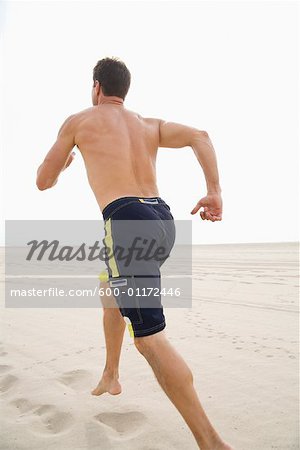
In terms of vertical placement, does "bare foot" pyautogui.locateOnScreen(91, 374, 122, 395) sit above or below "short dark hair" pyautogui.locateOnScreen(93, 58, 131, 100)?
below

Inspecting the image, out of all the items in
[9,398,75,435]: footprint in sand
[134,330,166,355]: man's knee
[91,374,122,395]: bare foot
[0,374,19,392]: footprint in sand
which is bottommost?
[0,374,19,392]: footprint in sand

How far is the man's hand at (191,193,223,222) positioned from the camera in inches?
90.0

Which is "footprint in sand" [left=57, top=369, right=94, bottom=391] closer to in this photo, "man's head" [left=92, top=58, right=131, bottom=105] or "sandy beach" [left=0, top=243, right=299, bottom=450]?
"sandy beach" [left=0, top=243, right=299, bottom=450]

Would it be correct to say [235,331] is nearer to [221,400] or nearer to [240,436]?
[221,400]

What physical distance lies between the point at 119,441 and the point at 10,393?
1.07 meters

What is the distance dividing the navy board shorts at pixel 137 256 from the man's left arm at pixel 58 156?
40 centimetres

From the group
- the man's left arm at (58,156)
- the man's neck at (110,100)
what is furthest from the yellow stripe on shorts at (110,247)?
the man's neck at (110,100)

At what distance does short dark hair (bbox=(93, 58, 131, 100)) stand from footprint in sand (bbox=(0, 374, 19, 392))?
7.38 ft

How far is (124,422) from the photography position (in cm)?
256

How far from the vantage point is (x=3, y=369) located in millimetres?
3512

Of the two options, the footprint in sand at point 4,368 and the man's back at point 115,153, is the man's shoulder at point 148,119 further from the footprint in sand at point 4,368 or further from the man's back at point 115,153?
the footprint in sand at point 4,368

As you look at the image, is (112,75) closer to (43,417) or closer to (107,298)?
(107,298)

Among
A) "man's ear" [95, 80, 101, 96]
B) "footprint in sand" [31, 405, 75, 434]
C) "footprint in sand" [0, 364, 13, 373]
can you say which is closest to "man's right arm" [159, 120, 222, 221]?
"man's ear" [95, 80, 101, 96]

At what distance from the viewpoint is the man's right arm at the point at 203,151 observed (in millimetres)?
2293
